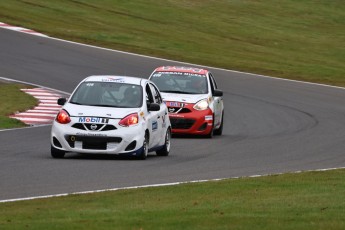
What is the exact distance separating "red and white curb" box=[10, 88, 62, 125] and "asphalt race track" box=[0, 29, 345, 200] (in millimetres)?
1275

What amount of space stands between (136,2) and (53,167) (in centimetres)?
3704

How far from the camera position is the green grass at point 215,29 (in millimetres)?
40312

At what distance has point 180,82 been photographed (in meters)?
23.5

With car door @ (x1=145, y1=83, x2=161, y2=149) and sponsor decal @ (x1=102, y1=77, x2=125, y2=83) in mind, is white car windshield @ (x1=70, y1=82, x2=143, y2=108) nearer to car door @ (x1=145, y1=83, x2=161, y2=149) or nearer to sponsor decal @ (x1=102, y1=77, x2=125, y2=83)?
sponsor decal @ (x1=102, y1=77, x2=125, y2=83)

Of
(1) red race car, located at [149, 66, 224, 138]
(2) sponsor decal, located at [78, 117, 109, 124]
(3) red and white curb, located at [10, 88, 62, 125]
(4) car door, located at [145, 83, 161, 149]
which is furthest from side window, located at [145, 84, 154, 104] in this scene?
(3) red and white curb, located at [10, 88, 62, 125]

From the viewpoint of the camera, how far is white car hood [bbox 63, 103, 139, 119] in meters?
16.9

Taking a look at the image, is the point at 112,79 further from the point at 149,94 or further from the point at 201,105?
the point at 201,105

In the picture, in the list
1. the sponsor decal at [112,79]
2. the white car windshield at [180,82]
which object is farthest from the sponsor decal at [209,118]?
the sponsor decal at [112,79]

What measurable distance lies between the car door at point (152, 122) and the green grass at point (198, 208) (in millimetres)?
3944

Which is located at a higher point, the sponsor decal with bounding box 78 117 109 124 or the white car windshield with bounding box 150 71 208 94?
the sponsor decal with bounding box 78 117 109 124

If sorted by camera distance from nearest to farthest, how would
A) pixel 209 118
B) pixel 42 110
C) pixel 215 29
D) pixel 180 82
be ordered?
pixel 209 118 < pixel 180 82 < pixel 42 110 < pixel 215 29

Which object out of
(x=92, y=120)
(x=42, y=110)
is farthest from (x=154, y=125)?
(x=42, y=110)

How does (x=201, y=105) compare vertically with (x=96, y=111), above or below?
below

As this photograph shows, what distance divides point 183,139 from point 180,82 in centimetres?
196
